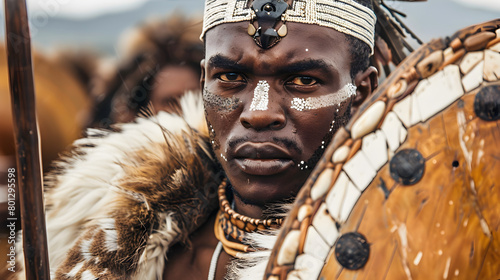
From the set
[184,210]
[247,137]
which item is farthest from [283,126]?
[184,210]

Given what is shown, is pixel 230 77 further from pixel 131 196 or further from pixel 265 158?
pixel 131 196

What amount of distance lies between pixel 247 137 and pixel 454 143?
0.73m

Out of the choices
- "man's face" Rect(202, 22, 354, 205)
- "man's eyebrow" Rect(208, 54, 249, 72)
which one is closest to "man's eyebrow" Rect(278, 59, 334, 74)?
"man's face" Rect(202, 22, 354, 205)

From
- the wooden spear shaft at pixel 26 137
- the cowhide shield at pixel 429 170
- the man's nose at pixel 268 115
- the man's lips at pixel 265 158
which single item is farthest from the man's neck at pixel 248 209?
the cowhide shield at pixel 429 170

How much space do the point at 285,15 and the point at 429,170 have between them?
77 cm

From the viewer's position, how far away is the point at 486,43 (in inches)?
27.5

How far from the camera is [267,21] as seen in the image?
1.35 m

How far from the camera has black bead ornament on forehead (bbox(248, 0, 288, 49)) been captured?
4.38 feet

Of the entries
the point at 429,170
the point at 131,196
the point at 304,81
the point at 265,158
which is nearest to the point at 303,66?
the point at 304,81

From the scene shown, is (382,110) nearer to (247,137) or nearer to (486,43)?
(486,43)

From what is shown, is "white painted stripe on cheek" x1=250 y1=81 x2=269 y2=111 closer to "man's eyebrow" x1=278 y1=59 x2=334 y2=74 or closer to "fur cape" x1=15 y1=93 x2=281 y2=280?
"man's eyebrow" x1=278 y1=59 x2=334 y2=74

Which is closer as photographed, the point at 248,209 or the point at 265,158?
the point at 265,158

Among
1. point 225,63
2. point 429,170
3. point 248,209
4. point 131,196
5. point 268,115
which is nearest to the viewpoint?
point 429,170

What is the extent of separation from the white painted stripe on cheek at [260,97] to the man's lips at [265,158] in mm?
103
